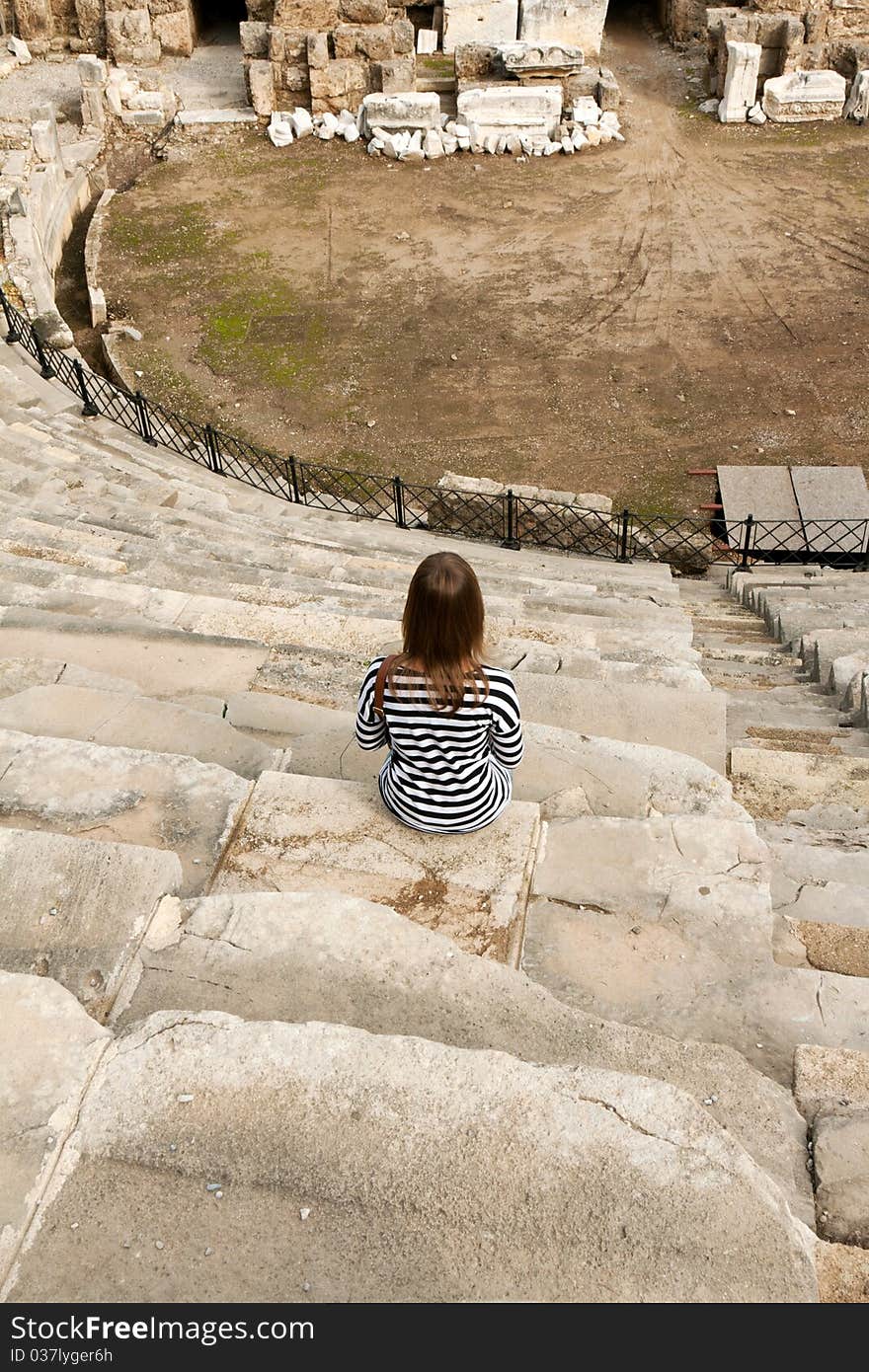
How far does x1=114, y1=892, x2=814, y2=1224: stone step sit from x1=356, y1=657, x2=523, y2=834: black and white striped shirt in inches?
20.8

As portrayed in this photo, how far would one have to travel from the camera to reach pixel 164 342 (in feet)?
52.0

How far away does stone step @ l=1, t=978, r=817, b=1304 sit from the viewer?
96.5 inches

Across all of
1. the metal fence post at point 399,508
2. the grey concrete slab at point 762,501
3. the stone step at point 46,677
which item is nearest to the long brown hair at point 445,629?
the stone step at point 46,677

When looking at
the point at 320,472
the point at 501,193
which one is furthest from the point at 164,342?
the point at 501,193

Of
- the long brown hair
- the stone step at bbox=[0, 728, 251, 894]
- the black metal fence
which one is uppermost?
the long brown hair

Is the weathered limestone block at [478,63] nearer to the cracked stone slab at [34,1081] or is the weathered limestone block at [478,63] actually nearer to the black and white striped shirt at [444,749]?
the black and white striped shirt at [444,749]

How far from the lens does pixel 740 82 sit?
21.0 m

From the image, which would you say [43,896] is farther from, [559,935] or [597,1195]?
[597,1195]

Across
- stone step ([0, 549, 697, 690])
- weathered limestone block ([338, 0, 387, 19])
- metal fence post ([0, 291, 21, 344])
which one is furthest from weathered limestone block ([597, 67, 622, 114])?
stone step ([0, 549, 697, 690])

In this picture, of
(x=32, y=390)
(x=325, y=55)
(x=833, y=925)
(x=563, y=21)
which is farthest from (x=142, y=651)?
(x=563, y=21)

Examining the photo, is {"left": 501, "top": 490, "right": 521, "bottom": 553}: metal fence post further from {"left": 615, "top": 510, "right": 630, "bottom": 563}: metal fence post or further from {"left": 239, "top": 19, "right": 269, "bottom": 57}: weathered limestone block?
{"left": 239, "top": 19, "right": 269, "bottom": 57}: weathered limestone block

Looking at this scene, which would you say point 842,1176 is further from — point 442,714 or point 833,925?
point 442,714

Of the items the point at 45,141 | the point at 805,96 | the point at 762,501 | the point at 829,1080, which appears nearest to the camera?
the point at 829,1080

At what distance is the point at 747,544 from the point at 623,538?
4.07ft
